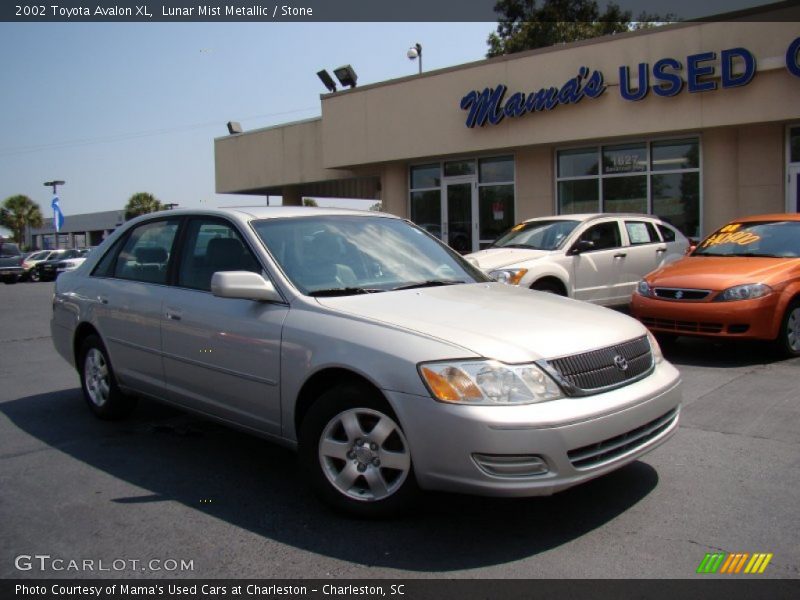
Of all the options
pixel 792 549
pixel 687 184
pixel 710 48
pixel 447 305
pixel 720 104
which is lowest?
pixel 792 549

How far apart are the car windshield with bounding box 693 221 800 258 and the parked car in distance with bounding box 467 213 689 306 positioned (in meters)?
1.35

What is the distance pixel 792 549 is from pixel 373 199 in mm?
25866

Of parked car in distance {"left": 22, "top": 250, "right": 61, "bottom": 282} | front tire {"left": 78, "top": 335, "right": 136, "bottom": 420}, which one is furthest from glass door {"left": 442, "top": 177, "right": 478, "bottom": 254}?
parked car in distance {"left": 22, "top": 250, "right": 61, "bottom": 282}

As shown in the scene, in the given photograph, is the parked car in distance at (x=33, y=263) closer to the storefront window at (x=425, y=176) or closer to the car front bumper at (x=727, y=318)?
the storefront window at (x=425, y=176)

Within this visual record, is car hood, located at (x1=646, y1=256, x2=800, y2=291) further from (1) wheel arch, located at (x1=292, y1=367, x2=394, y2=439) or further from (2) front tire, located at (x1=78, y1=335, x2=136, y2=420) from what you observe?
(2) front tire, located at (x1=78, y1=335, x2=136, y2=420)

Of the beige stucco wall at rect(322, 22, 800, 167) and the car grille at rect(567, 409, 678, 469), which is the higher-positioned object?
the beige stucco wall at rect(322, 22, 800, 167)

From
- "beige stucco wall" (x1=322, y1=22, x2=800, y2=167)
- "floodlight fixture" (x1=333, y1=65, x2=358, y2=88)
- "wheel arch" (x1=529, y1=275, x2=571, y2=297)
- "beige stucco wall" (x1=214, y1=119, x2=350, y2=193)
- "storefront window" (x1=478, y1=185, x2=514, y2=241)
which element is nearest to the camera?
"wheel arch" (x1=529, y1=275, x2=571, y2=297)

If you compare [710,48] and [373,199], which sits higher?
[710,48]

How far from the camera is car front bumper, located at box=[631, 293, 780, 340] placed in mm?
7277

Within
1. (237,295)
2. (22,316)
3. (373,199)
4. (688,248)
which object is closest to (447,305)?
(237,295)

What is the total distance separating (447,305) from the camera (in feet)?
13.1

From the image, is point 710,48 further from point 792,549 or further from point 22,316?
point 22,316

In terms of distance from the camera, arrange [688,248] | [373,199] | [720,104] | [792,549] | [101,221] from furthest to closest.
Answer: [101,221], [373,199], [720,104], [688,248], [792,549]
